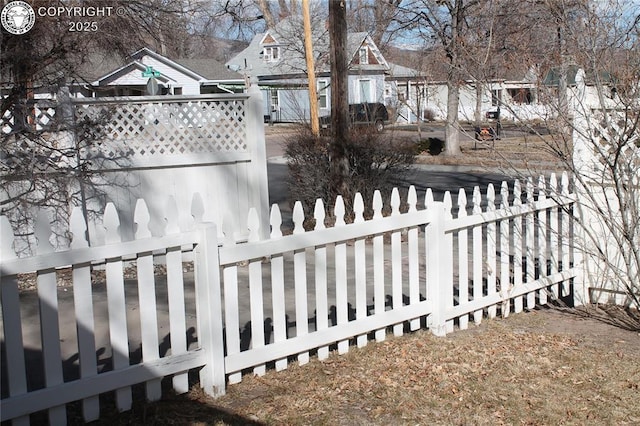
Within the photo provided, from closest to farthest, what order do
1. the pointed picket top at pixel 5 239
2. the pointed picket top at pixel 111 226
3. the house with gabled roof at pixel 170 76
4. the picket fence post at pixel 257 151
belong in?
the pointed picket top at pixel 5 239 → the pointed picket top at pixel 111 226 → the picket fence post at pixel 257 151 → the house with gabled roof at pixel 170 76

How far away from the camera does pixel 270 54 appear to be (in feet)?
176

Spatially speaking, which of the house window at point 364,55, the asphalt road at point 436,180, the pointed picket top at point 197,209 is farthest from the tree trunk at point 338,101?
the house window at point 364,55

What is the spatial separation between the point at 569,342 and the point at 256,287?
8.16 ft

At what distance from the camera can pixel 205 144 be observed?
31.5 feet

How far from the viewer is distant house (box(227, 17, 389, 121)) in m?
41.1

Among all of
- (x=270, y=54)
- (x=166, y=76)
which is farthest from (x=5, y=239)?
(x=270, y=54)

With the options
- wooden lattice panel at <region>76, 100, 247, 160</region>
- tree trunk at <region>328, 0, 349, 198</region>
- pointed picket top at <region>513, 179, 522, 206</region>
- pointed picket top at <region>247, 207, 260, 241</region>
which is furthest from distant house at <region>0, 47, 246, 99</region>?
pointed picket top at <region>247, 207, 260, 241</region>

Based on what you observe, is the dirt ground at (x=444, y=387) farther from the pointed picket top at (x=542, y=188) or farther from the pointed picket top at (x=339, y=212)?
the pointed picket top at (x=542, y=188)

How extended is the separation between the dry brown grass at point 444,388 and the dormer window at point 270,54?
49.0 meters

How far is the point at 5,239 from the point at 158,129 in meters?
6.04

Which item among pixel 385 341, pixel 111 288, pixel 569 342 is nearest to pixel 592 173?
pixel 569 342

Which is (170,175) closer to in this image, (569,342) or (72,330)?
(72,330)

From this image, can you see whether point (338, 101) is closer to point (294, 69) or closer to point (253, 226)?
point (253, 226)

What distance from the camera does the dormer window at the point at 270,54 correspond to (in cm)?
5309
